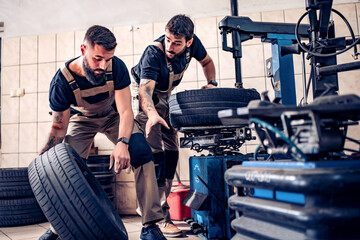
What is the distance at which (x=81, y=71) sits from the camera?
1.83 m

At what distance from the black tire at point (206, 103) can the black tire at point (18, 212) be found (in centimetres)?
186

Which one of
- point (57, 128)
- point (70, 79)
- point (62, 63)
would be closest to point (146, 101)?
point (70, 79)

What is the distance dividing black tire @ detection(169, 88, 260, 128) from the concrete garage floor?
32.8 inches

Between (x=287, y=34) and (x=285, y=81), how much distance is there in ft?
1.16

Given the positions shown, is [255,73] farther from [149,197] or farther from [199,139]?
[149,197]

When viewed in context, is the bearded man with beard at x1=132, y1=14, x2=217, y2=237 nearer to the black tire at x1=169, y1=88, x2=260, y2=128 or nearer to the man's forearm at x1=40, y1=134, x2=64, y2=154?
the black tire at x1=169, y1=88, x2=260, y2=128

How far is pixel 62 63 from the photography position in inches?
134

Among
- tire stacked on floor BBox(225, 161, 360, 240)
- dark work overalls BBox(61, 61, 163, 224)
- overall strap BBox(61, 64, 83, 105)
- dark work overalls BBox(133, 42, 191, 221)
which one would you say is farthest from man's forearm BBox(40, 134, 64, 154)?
tire stacked on floor BBox(225, 161, 360, 240)

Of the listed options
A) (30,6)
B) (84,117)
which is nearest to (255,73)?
(84,117)

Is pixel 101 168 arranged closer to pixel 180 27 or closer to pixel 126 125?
pixel 126 125

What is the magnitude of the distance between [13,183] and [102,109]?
1.43 metres

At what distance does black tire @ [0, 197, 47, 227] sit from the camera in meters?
2.68

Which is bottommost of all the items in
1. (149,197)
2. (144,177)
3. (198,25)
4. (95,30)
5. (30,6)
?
(149,197)

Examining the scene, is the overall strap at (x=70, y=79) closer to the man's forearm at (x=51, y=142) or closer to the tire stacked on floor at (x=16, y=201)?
the man's forearm at (x=51, y=142)
